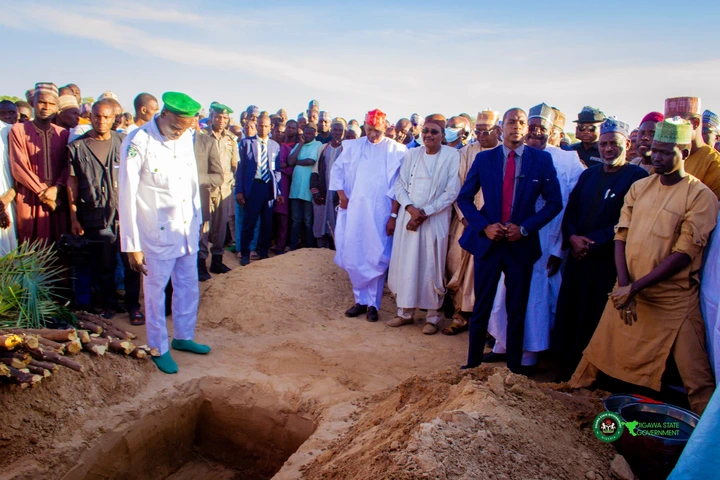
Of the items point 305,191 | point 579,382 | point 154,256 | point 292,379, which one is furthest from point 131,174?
point 305,191

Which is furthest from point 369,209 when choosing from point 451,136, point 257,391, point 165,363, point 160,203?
point 165,363

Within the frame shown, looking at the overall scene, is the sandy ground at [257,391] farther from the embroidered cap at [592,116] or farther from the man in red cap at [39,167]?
the embroidered cap at [592,116]

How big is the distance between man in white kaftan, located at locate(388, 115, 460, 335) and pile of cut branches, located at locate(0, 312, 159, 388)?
2.50 metres

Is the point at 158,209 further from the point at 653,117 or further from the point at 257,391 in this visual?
the point at 653,117

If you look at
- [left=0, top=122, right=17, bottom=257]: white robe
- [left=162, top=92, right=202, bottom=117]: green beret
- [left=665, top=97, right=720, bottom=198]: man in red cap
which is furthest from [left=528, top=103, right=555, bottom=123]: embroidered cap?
[left=0, top=122, right=17, bottom=257]: white robe

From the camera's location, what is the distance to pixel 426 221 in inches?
212

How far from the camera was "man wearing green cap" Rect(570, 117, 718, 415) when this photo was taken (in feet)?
10.5

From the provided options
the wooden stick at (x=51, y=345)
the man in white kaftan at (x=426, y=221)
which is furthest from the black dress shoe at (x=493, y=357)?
the wooden stick at (x=51, y=345)

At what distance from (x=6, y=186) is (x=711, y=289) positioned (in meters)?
5.78

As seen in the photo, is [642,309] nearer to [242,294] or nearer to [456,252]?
[456,252]

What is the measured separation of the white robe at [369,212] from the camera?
571 centimetres

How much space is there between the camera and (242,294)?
19.3 ft

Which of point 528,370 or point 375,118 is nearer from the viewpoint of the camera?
point 528,370

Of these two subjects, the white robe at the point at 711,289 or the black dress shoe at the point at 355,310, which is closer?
the white robe at the point at 711,289
